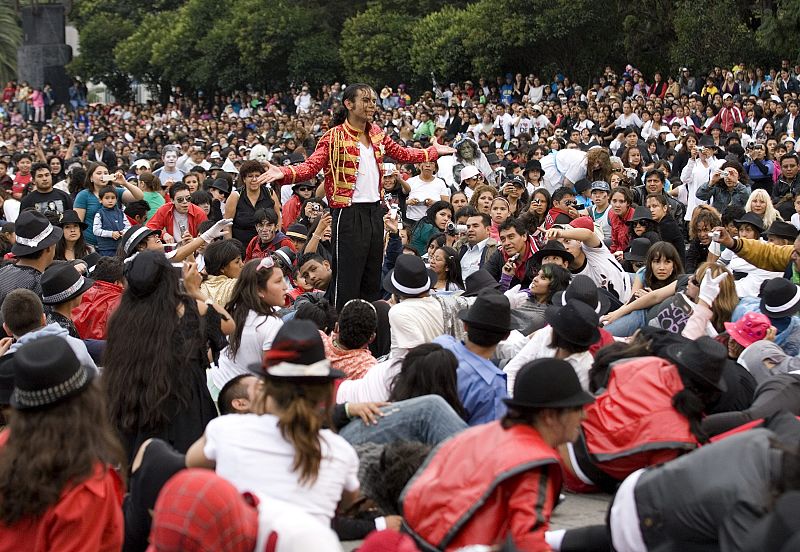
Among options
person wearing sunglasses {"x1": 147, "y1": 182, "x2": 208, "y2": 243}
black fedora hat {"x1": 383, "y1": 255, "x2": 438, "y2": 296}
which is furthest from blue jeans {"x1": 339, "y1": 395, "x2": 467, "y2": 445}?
person wearing sunglasses {"x1": 147, "y1": 182, "x2": 208, "y2": 243}

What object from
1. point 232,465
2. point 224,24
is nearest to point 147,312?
point 232,465

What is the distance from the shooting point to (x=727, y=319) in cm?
704

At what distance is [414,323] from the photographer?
265 inches

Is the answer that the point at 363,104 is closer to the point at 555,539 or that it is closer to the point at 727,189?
the point at 555,539

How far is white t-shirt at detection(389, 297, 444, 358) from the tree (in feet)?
97.6

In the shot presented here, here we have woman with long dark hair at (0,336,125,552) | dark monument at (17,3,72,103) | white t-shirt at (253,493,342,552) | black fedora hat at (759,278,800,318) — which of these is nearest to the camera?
white t-shirt at (253,493,342,552)

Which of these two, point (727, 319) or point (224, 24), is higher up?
point (224, 24)

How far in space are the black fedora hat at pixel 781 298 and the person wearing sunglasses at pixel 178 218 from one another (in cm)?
627

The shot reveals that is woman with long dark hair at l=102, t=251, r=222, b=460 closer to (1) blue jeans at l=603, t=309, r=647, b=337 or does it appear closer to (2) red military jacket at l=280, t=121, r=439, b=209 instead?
(2) red military jacket at l=280, t=121, r=439, b=209

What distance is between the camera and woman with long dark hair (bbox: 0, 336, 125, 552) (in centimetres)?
381

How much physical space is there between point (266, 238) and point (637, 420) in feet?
18.7

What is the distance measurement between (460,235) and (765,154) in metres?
7.08

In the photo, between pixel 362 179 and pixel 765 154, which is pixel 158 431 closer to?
pixel 362 179

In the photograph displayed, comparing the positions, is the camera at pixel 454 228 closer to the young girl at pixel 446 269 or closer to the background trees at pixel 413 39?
the young girl at pixel 446 269
